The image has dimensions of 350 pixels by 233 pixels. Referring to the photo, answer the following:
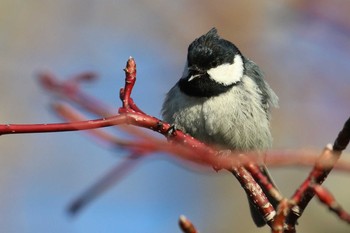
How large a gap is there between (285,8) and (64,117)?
5.20m

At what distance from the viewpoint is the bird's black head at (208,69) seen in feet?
13.2

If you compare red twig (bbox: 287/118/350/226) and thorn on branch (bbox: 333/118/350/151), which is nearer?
red twig (bbox: 287/118/350/226)

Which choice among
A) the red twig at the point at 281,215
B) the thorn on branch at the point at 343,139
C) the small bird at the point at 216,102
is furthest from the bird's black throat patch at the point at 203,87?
the red twig at the point at 281,215

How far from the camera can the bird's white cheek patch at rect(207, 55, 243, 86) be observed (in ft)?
13.5

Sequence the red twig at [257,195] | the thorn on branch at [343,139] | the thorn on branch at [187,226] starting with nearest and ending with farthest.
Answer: the thorn on branch at [187,226], the thorn on branch at [343,139], the red twig at [257,195]

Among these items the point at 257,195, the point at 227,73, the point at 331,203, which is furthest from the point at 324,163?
the point at 227,73

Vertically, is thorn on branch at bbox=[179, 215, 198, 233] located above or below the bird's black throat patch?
below

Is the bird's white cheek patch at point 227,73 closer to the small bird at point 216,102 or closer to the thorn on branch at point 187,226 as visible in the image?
the small bird at point 216,102

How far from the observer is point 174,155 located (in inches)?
46.6

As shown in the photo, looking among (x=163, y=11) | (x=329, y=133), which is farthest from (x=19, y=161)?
(x=329, y=133)

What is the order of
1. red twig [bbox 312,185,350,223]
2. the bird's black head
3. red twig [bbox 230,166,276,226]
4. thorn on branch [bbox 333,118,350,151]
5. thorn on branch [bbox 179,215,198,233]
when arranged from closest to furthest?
red twig [bbox 312,185,350,223] → thorn on branch [bbox 179,215,198,233] → thorn on branch [bbox 333,118,350,151] → red twig [bbox 230,166,276,226] → the bird's black head

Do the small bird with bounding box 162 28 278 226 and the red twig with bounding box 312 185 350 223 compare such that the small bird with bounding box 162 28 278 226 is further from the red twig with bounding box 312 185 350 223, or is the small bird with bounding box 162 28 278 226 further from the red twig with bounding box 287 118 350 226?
the red twig with bounding box 312 185 350 223

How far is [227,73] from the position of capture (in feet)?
13.7

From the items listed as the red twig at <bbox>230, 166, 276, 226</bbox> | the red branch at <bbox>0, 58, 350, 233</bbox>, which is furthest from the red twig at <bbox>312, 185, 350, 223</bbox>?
the red twig at <bbox>230, 166, 276, 226</bbox>
